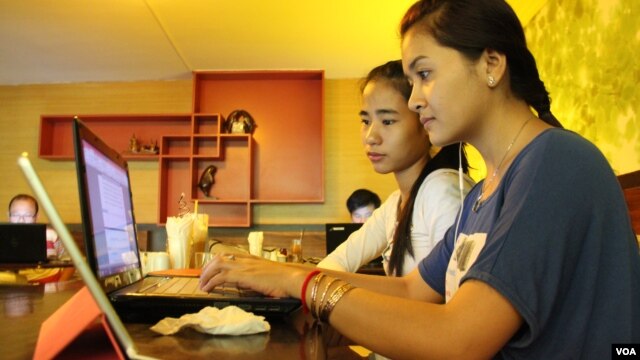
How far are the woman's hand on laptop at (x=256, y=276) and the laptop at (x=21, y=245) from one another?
46.4 inches

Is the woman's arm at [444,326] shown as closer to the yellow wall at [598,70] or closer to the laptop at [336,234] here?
the yellow wall at [598,70]

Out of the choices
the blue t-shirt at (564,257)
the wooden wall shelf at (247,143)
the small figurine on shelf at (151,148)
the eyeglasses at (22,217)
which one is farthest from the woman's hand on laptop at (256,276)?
the eyeglasses at (22,217)

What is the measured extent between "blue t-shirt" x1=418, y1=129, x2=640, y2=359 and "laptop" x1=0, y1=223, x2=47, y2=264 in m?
1.67

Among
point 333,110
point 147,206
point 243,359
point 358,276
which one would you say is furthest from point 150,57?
point 243,359

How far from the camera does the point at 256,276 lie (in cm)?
87

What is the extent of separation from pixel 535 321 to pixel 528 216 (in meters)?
0.13

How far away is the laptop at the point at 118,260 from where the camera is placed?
24.8 inches

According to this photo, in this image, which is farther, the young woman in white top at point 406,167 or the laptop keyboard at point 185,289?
the young woman in white top at point 406,167

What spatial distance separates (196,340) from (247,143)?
3.43 metres

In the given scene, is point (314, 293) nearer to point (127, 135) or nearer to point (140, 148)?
point (140, 148)

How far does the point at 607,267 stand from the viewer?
2.15ft

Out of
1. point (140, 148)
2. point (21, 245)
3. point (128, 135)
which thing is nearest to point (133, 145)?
point (140, 148)

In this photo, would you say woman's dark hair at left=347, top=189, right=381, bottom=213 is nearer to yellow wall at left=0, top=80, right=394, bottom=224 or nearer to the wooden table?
yellow wall at left=0, top=80, right=394, bottom=224

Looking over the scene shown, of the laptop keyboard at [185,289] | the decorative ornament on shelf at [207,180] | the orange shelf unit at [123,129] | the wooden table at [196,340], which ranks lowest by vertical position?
the wooden table at [196,340]
